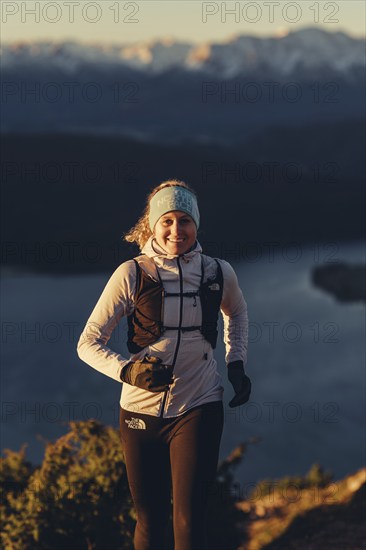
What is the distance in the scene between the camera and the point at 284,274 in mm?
107562

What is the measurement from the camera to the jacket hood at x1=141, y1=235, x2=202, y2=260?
390 cm

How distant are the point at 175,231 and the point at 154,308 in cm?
39

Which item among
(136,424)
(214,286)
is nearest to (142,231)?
(214,286)

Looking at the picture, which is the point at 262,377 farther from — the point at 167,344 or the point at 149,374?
the point at 149,374

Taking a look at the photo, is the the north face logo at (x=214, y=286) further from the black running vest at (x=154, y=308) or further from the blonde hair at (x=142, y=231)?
the blonde hair at (x=142, y=231)

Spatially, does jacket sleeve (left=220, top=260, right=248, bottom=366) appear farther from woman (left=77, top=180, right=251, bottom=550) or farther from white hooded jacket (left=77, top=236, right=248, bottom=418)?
white hooded jacket (left=77, top=236, right=248, bottom=418)

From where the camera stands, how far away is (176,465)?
12.5ft

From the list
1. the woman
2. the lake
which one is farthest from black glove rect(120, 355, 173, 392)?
the lake

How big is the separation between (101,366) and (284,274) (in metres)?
105

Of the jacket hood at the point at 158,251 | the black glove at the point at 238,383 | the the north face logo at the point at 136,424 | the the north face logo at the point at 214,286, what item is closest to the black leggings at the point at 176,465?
the the north face logo at the point at 136,424

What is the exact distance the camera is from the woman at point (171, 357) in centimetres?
380

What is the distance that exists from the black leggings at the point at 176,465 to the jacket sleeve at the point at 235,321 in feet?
1.30

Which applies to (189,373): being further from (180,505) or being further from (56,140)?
(56,140)

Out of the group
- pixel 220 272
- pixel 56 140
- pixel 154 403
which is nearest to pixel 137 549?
pixel 154 403
